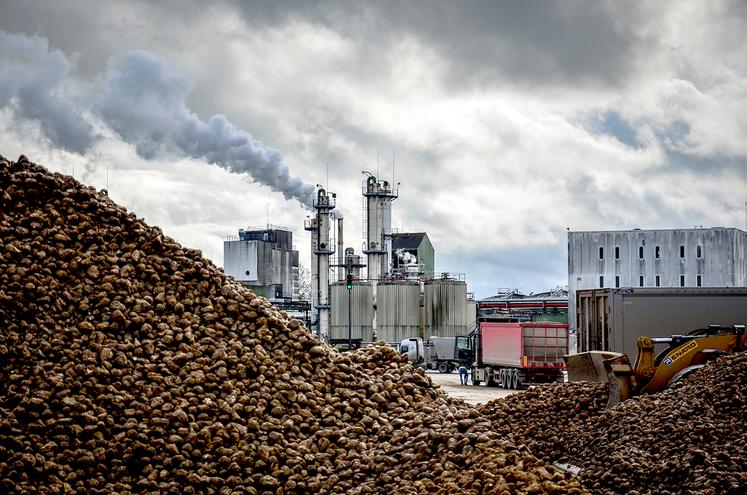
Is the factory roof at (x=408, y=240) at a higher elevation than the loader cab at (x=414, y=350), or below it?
higher

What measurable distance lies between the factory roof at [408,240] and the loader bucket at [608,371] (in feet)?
182

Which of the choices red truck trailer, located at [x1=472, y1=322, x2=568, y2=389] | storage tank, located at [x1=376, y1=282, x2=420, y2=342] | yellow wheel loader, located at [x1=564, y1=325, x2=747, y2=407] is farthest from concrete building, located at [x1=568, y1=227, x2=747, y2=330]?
yellow wheel loader, located at [x1=564, y1=325, x2=747, y2=407]

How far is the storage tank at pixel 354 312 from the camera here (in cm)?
6494

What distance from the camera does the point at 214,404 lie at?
11.7 meters

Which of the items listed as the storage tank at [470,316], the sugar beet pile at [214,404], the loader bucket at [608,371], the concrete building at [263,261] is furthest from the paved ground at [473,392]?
the concrete building at [263,261]

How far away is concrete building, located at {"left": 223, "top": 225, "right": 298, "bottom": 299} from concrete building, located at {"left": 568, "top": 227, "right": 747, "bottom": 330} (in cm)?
2509

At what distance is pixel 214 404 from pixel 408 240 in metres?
63.2

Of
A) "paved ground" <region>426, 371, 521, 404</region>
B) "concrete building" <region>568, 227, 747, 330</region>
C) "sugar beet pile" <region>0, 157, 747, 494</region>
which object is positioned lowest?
"paved ground" <region>426, 371, 521, 404</region>

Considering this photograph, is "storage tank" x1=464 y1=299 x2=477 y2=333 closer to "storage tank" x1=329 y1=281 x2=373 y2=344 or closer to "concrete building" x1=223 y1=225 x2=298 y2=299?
"storage tank" x1=329 y1=281 x2=373 y2=344

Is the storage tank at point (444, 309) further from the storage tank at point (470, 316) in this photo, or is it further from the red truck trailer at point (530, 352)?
the red truck trailer at point (530, 352)

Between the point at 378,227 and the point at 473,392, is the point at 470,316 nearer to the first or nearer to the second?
the point at 378,227

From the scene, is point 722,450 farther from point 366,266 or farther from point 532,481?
point 366,266

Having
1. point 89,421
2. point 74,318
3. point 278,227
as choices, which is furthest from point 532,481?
point 278,227

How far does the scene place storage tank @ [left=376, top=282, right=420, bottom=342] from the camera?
63656 millimetres
